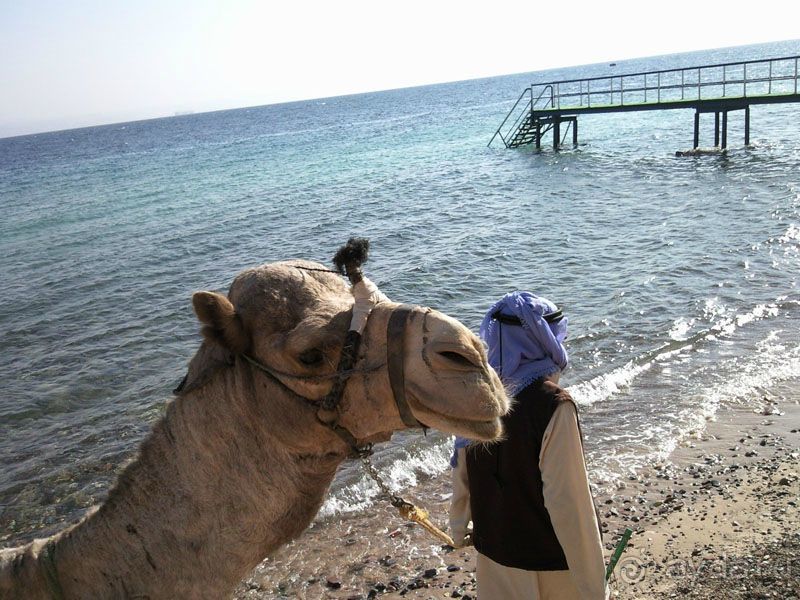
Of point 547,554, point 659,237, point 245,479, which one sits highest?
point 245,479

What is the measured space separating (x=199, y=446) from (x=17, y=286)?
2256cm

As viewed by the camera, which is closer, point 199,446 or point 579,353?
point 199,446

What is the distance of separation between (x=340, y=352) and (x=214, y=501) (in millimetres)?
715

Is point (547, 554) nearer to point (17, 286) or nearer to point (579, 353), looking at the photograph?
point (579, 353)

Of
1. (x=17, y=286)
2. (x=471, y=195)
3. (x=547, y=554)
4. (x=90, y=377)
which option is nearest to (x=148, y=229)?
(x=17, y=286)

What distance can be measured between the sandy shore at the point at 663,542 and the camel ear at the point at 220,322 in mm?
4709

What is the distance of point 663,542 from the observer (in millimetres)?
7020

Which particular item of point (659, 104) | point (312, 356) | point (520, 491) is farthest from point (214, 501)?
point (659, 104)

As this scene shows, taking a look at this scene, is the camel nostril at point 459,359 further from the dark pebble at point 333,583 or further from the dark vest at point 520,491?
A: the dark pebble at point 333,583

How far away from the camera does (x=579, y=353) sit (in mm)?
13133

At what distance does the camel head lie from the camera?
7.45 feet

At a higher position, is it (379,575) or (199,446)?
(199,446)

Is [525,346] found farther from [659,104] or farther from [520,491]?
[659,104]

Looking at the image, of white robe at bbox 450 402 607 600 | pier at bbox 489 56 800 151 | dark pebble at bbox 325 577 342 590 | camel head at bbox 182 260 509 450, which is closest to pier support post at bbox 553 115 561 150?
pier at bbox 489 56 800 151
